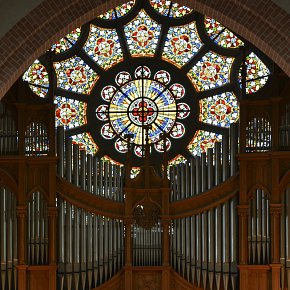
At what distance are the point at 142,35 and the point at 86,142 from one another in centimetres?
265

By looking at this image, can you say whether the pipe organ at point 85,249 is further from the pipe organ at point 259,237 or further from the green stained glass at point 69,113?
the pipe organ at point 259,237

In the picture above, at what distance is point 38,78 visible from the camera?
789 inches

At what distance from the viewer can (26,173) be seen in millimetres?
18453

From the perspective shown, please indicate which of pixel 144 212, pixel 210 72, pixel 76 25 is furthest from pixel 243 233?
pixel 76 25

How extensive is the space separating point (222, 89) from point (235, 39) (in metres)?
1.11

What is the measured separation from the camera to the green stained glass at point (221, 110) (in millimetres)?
20047

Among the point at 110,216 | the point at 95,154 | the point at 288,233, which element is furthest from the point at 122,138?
the point at 288,233

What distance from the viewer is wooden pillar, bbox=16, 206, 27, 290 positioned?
59.2 feet

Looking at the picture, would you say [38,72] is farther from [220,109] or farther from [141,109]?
[220,109]

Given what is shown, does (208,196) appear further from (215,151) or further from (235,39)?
(235,39)

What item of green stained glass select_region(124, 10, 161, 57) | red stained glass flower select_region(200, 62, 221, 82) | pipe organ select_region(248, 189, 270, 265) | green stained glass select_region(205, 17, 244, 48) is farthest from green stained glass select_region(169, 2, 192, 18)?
pipe organ select_region(248, 189, 270, 265)

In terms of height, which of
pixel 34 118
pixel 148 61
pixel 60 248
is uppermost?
pixel 148 61

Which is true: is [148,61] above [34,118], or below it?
above

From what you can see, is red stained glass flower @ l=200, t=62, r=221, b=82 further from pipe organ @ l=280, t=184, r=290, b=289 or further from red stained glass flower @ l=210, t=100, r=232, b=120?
pipe organ @ l=280, t=184, r=290, b=289
